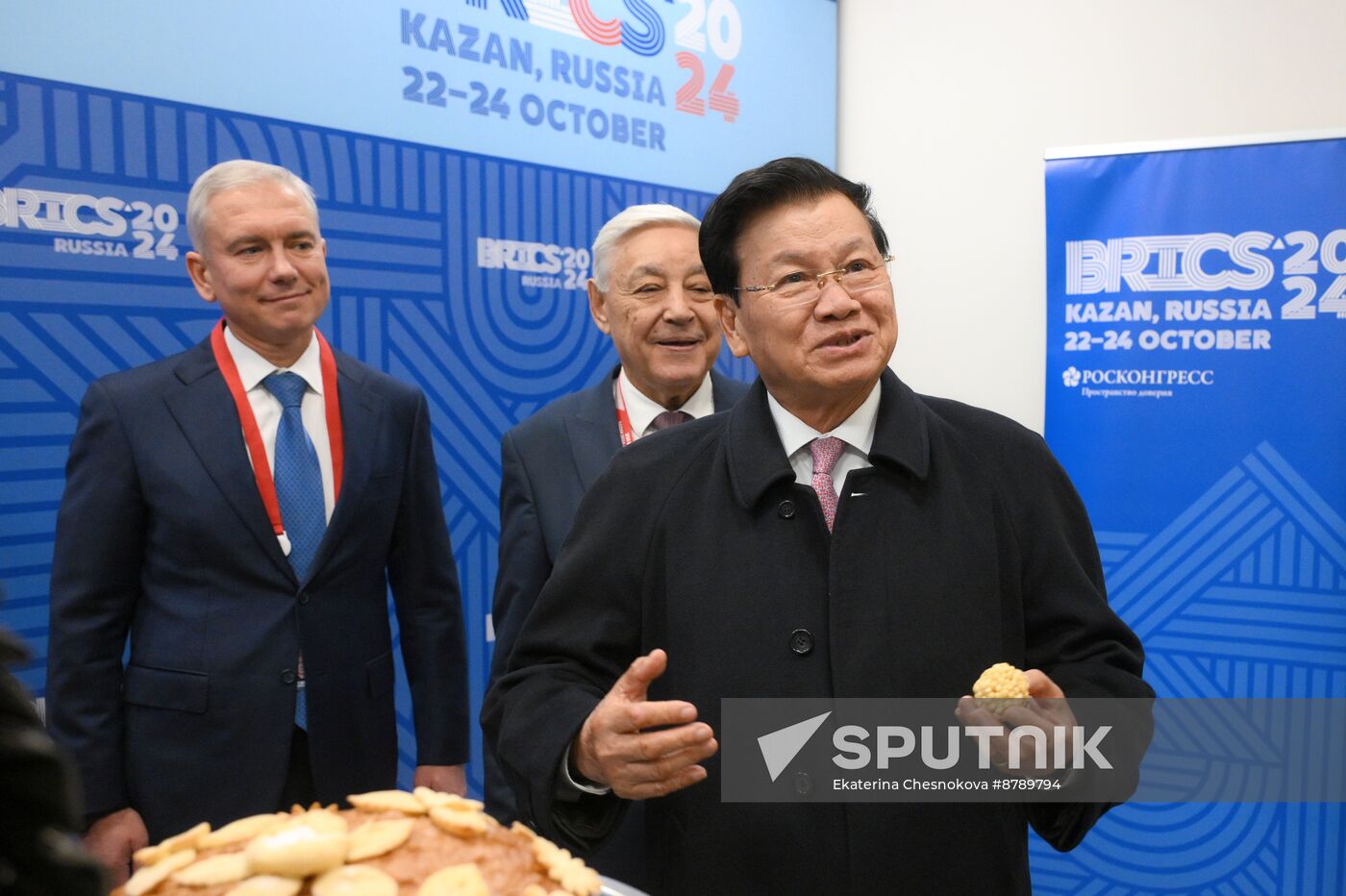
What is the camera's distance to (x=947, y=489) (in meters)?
1.45

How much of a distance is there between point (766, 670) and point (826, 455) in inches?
12.5

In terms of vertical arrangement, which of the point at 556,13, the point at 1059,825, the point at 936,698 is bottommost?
the point at 1059,825

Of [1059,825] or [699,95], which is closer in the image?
[1059,825]

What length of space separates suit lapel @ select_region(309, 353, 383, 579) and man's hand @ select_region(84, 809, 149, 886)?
54 cm

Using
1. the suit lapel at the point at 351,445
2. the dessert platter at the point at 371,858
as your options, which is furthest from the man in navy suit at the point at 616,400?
the dessert platter at the point at 371,858

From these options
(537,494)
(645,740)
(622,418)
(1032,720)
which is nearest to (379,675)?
(537,494)

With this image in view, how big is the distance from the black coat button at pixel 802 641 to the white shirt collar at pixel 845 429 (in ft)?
0.84

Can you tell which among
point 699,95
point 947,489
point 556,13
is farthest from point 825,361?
point 699,95

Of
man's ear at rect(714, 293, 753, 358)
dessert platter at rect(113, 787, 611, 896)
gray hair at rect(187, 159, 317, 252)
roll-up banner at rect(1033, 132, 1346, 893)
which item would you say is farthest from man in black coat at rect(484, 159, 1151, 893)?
roll-up banner at rect(1033, 132, 1346, 893)

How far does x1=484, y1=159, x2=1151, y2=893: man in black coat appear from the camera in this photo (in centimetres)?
137

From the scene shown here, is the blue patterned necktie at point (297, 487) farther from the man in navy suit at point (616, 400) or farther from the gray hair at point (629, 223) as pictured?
the gray hair at point (629, 223)

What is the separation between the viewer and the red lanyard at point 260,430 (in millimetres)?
2006

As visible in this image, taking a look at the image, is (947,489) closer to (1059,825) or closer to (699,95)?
(1059,825)

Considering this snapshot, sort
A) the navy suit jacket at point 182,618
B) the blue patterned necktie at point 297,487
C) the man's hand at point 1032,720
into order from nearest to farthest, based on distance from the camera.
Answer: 1. the man's hand at point 1032,720
2. the navy suit jacket at point 182,618
3. the blue patterned necktie at point 297,487
